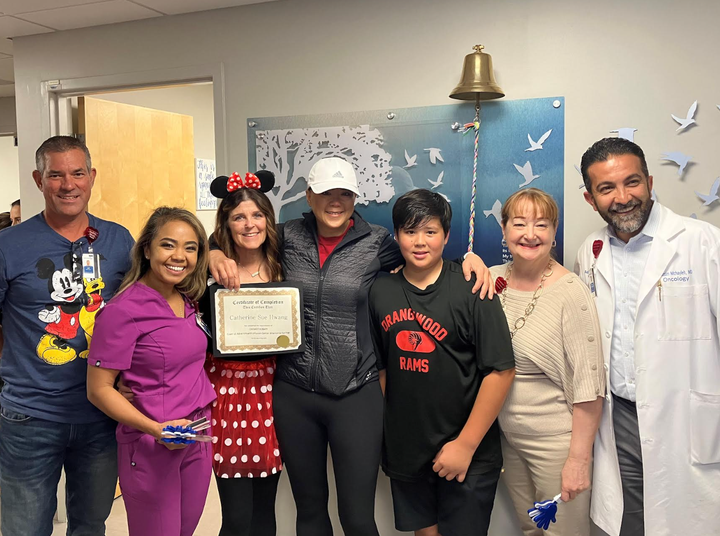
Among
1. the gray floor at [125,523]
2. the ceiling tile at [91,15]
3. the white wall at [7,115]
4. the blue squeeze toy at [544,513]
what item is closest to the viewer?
the blue squeeze toy at [544,513]

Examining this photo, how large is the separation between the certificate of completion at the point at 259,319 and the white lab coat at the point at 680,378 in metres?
1.06

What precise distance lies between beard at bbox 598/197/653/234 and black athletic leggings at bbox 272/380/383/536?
3.22 feet

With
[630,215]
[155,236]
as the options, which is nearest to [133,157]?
[155,236]

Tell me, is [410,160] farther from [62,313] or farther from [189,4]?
[62,313]

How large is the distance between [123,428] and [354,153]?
4.99ft

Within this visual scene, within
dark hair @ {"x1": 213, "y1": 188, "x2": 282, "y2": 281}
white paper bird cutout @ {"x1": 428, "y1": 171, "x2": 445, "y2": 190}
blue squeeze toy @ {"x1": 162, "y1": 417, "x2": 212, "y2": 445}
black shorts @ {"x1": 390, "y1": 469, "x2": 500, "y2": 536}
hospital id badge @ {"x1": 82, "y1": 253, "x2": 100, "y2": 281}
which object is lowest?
black shorts @ {"x1": 390, "y1": 469, "x2": 500, "y2": 536}

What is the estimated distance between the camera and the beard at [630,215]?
212 cm

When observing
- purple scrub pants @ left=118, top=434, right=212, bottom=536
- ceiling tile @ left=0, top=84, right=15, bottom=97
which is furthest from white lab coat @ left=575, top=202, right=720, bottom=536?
ceiling tile @ left=0, top=84, right=15, bottom=97

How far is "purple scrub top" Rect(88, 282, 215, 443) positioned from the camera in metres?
1.94

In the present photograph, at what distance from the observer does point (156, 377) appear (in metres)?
1.98

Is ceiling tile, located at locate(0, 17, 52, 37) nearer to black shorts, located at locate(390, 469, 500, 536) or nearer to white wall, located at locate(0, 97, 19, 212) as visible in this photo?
black shorts, located at locate(390, 469, 500, 536)

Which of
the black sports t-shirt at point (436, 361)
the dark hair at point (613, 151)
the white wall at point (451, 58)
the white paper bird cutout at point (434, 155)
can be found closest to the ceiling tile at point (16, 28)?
the white wall at point (451, 58)

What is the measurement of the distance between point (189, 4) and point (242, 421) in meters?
1.93

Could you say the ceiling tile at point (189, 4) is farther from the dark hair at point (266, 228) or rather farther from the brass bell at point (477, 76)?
the dark hair at point (266, 228)
